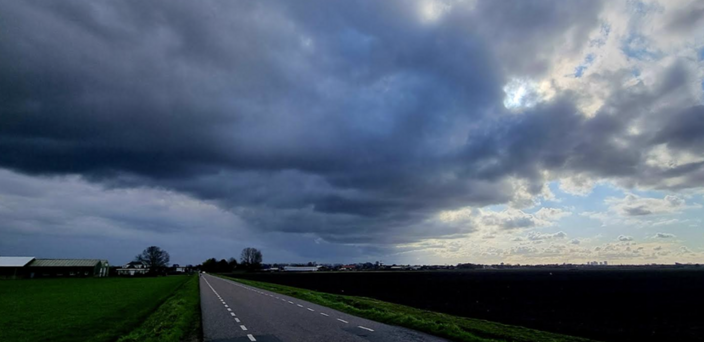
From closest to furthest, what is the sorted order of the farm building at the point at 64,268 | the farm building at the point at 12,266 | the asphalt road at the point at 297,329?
the asphalt road at the point at 297,329 → the farm building at the point at 12,266 → the farm building at the point at 64,268

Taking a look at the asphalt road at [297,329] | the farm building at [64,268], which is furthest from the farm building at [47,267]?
the asphalt road at [297,329]

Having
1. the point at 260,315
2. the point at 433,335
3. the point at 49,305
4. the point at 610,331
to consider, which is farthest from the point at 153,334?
the point at 610,331

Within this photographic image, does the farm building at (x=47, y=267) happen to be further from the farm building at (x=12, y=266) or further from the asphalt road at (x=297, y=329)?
the asphalt road at (x=297, y=329)

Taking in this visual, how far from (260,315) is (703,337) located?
1194 inches

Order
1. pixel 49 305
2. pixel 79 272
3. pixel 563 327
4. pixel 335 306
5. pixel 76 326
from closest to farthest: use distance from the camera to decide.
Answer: pixel 76 326 < pixel 563 327 < pixel 335 306 < pixel 49 305 < pixel 79 272

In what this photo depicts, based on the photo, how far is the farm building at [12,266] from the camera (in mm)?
132125

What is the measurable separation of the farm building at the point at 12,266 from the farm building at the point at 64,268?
1.95m

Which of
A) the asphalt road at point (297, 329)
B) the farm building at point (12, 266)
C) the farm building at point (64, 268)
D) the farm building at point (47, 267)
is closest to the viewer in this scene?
the asphalt road at point (297, 329)

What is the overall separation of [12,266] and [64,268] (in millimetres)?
16537

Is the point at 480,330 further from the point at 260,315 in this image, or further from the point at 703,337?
the point at 703,337

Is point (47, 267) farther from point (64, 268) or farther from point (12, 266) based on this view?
point (12, 266)

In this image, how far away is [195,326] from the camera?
70.2ft

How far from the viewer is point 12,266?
134 meters

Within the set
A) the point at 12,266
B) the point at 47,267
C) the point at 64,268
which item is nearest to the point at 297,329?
the point at 12,266
